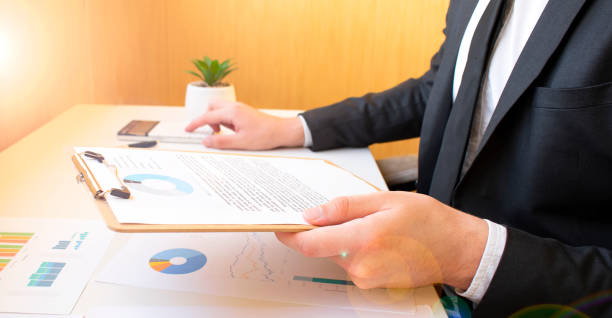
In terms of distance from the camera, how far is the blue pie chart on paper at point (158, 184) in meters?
0.54

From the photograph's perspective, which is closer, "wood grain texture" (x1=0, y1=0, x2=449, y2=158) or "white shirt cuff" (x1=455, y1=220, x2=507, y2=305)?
"white shirt cuff" (x1=455, y1=220, x2=507, y2=305)

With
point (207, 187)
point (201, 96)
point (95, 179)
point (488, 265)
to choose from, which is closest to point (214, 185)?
point (207, 187)

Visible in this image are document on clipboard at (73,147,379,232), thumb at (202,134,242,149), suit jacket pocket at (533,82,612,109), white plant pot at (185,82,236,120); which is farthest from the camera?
white plant pot at (185,82,236,120)

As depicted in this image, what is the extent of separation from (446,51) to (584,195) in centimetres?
42

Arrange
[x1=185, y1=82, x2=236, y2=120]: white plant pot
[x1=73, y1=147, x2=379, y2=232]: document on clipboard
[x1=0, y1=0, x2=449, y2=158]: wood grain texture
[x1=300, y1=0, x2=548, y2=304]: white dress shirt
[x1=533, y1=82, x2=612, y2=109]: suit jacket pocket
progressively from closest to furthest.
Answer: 1. [x1=73, y1=147, x2=379, y2=232]: document on clipboard
2. [x1=533, y1=82, x2=612, y2=109]: suit jacket pocket
3. [x1=300, y1=0, x2=548, y2=304]: white dress shirt
4. [x1=185, y1=82, x2=236, y2=120]: white plant pot
5. [x1=0, y1=0, x2=449, y2=158]: wood grain texture

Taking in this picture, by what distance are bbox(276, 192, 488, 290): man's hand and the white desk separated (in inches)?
1.8

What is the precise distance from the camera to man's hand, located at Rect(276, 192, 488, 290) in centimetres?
51

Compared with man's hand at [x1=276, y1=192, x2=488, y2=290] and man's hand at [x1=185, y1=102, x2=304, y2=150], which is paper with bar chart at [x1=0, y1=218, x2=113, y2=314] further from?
man's hand at [x1=185, y1=102, x2=304, y2=150]

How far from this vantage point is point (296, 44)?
2.34m

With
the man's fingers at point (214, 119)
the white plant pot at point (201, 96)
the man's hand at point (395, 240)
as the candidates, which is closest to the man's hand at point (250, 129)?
the man's fingers at point (214, 119)

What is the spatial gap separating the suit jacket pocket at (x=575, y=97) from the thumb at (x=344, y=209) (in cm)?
33

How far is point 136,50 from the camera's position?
1.90 metres

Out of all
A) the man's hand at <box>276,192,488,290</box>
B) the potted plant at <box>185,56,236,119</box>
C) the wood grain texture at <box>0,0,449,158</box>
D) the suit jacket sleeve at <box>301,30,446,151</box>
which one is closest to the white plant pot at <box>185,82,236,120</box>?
the potted plant at <box>185,56,236,119</box>

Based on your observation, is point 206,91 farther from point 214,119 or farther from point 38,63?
point 38,63
